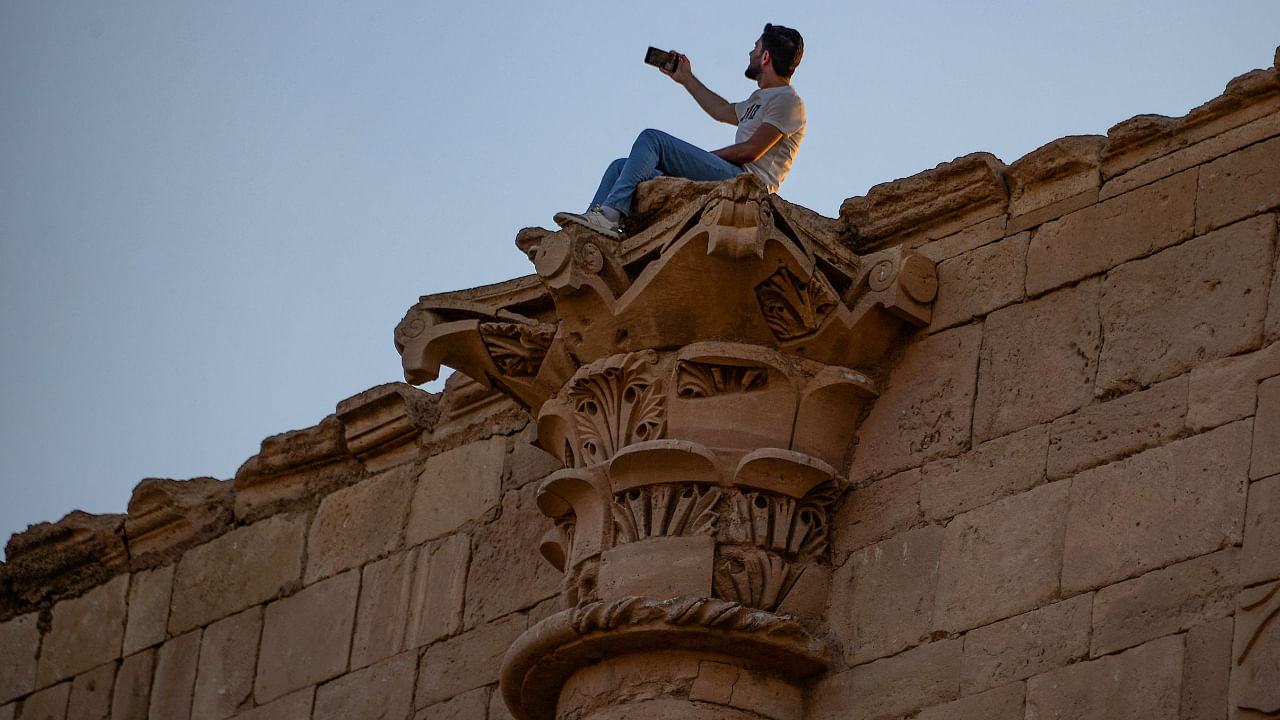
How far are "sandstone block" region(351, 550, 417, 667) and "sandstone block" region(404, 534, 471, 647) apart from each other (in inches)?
1.6

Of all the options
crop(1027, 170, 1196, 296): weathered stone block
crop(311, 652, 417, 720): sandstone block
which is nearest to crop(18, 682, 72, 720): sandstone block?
crop(311, 652, 417, 720): sandstone block

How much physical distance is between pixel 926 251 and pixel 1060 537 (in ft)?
4.67

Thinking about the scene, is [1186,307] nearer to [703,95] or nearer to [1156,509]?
[1156,509]

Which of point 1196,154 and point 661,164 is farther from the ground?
point 661,164

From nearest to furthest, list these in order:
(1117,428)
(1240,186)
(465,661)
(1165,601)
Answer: (1165,601) < (1117,428) < (1240,186) < (465,661)

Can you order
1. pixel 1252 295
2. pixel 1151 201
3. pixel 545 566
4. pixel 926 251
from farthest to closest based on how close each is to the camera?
pixel 545 566 → pixel 926 251 → pixel 1151 201 → pixel 1252 295

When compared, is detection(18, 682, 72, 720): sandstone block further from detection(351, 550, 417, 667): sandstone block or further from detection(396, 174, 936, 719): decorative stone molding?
detection(396, 174, 936, 719): decorative stone molding

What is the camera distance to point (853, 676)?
765 centimetres

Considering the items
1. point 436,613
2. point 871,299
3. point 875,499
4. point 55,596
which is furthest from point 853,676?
point 55,596

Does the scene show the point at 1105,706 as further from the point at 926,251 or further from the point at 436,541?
the point at 436,541

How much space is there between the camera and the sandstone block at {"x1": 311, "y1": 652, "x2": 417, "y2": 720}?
9.15 m

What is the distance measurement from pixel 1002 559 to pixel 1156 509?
0.53 m

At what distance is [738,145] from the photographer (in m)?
8.80

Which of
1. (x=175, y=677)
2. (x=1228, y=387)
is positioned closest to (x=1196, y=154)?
(x=1228, y=387)
